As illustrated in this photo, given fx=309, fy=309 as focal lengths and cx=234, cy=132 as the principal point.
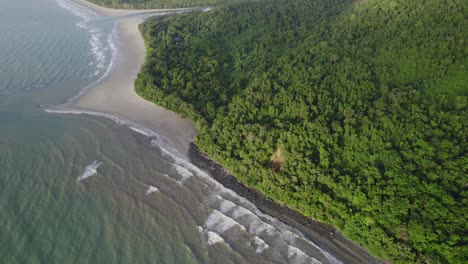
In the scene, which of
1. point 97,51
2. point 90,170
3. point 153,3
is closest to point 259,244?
point 90,170

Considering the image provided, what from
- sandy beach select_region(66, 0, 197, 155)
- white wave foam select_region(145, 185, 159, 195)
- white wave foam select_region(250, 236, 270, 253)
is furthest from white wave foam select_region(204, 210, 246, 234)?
sandy beach select_region(66, 0, 197, 155)

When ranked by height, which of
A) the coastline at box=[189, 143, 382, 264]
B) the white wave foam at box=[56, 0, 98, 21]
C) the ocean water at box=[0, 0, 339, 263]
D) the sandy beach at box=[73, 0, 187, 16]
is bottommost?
the ocean water at box=[0, 0, 339, 263]

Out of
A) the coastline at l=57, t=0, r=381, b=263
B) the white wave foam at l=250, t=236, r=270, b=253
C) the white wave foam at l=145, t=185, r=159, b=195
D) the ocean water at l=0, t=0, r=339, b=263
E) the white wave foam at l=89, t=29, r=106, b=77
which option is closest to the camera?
the ocean water at l=0, t=0, r=339, b=263

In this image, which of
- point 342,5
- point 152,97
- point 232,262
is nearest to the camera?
point 232,262

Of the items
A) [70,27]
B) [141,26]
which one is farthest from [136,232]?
[70,27]

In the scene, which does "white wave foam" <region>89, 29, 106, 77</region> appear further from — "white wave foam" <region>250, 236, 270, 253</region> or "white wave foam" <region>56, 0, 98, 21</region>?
"white wave foam" <region>250, 236, 270, 253</region>

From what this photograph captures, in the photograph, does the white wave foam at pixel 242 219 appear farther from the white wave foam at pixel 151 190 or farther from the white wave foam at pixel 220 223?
the white wave foam at pixel 151 190

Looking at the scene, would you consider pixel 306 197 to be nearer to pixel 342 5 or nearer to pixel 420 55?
pixel 420 55
